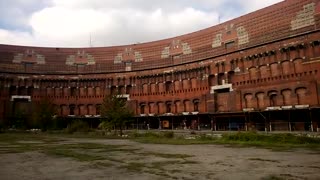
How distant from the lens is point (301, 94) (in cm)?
3941

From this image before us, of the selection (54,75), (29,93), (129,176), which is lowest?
(129,176)

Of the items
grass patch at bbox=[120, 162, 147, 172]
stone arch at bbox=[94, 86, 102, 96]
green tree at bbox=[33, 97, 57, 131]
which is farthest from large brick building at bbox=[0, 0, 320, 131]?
grass patch at bbox=[120, 162, 147, 172]

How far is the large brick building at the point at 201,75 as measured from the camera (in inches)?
1575

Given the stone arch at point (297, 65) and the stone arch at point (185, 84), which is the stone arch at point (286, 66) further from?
the stone arch at point (185, 84)

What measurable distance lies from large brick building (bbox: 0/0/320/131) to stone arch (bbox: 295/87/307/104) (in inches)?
5.0

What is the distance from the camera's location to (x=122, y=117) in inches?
1521

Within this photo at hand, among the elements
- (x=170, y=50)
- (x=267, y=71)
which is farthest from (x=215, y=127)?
(x=170, y=50)

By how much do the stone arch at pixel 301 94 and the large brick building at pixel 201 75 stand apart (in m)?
0.13

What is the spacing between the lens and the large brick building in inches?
1575

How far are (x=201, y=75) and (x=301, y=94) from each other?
1845 centimetres

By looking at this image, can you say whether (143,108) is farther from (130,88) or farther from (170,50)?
(170,50)

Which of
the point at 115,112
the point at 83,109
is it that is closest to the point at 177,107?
the point at 115,112

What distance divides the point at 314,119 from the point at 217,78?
1765 centimetres

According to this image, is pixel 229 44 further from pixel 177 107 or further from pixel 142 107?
pixel 142 107
